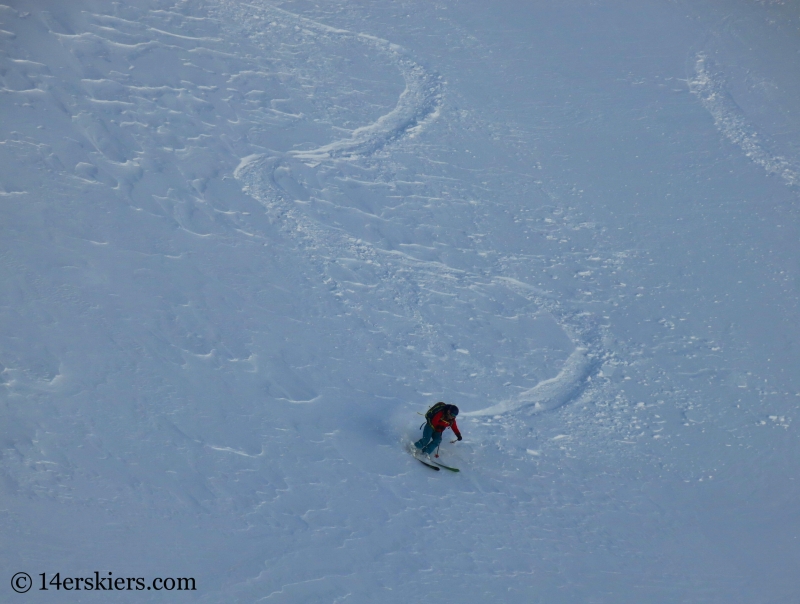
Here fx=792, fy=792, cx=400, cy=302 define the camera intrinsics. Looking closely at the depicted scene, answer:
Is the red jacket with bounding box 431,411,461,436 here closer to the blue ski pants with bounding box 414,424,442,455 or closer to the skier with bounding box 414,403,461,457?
the skier with bounding box 414,403,461,457

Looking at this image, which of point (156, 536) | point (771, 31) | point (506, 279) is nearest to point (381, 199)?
point (506, 279)

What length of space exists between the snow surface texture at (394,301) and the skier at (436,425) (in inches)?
9.7

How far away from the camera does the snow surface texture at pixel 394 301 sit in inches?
242

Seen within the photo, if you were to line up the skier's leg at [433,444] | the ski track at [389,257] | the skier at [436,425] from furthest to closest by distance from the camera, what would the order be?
the ski track at [389,257], the skier's leg at [433,444], the skier at [436,425]

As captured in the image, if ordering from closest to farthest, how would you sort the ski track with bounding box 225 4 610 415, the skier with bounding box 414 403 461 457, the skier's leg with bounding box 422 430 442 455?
the skier with bounding box 414 403 461 457
the skier's leg with bounding box 422 430 442 455
the ski track with bounding box 225 4 610 415

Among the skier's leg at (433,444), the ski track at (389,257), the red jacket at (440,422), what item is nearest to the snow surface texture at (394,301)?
the ski track at (389,257)

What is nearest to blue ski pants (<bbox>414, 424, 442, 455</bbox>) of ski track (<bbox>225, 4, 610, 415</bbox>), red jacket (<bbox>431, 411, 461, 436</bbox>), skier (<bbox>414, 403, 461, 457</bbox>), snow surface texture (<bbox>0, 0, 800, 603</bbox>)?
skier (<bbox>414, 403, 461, 457</bbox>)

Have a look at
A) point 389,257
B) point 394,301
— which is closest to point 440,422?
point 394,301

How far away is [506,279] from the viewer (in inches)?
341

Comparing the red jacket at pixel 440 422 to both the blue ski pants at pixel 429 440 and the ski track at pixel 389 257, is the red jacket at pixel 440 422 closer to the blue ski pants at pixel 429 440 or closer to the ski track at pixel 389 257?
the blue ski pants at pixel 429 440

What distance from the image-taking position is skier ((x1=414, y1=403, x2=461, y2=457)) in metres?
6.29

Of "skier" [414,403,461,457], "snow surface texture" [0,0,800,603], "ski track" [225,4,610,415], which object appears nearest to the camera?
"snow surface texture" [0,0,800,603]

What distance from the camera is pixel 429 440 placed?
6.60 m

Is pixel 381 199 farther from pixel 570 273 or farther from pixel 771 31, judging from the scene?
pixel 771 31
